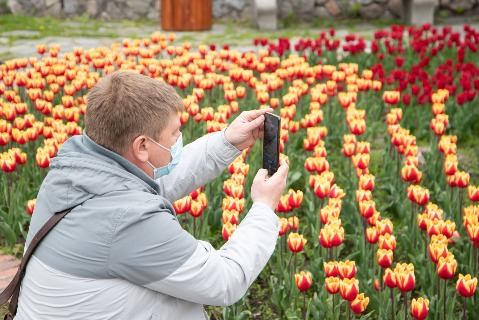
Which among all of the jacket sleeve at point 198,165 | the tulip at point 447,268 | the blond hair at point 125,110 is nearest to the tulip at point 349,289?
the tulip at point 447,268

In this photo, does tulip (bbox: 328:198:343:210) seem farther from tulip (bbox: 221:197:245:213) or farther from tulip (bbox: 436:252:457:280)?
tulip (bbox: 436:252:457:280)

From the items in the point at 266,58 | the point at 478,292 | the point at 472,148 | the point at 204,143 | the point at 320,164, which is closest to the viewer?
the point at 204,143

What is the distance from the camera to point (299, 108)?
6340 millimetres

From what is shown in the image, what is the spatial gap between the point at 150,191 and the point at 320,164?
2055mm

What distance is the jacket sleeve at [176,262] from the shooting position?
2254 mm

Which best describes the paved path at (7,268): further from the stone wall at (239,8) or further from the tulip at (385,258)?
the stone wall at (239,8)

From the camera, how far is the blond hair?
2.37 metres

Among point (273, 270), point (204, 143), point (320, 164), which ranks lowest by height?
point (273, 270)

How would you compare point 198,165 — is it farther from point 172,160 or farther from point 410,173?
point 410,173

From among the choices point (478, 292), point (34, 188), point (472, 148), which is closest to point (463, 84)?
point (472, 148)

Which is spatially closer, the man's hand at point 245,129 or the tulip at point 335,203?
the man's hand at point 245,129

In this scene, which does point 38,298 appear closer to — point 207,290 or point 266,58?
point 207,290

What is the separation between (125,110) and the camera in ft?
7.75

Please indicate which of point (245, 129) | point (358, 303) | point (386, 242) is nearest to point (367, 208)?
point (386, 242)
